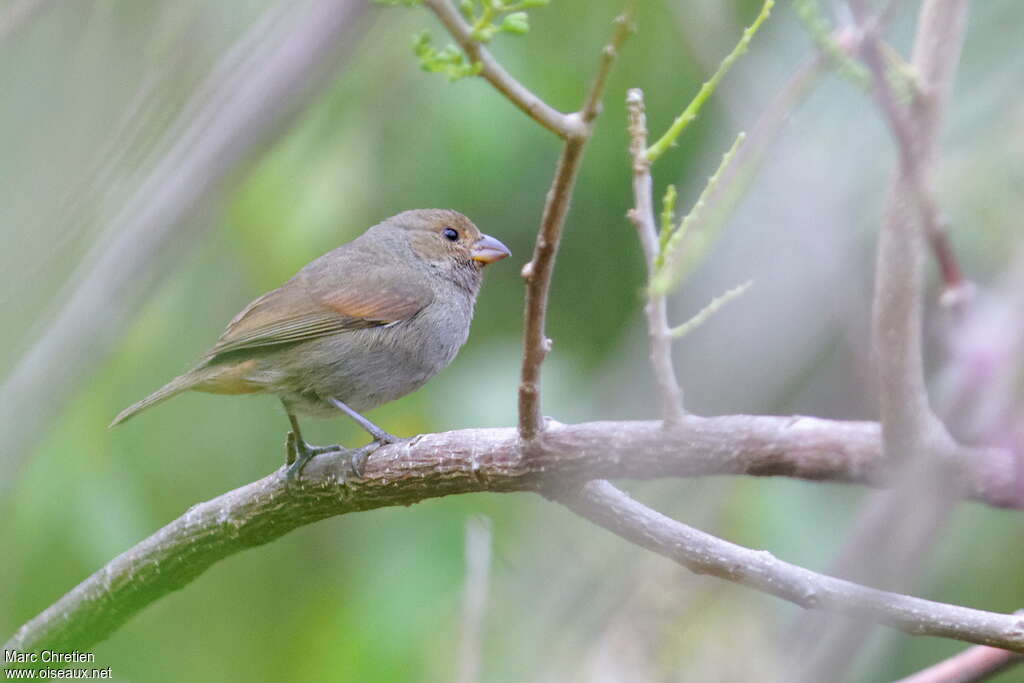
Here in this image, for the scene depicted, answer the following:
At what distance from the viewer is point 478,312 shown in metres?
6.20

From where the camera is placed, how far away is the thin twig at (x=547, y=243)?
1.82 m

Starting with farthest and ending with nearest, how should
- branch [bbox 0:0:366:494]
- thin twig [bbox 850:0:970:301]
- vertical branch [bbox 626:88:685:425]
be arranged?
vertical branch [bbox 626:88:685:425] → branch [bbox 0:0:366:494] → thin twig [bbox 850:0:970:301]

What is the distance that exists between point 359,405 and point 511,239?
1943 mm

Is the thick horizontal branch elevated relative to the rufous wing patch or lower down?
lower down

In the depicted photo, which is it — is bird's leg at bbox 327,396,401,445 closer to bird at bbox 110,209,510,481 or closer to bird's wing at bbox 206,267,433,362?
bird at bbox 110,209,510,481

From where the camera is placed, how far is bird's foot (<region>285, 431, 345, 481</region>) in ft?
11.7

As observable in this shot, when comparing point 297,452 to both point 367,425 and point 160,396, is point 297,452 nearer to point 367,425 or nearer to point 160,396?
point 367,425

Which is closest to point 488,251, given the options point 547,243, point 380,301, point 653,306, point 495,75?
point 380,301

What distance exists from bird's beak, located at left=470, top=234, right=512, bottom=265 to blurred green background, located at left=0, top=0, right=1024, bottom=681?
42 cm

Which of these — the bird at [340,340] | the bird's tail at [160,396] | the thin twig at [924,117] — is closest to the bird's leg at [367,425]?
the bird at [340,340]

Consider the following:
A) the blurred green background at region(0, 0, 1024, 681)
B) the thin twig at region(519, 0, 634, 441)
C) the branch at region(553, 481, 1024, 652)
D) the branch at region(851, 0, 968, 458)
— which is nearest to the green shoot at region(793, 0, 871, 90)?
the branch at region(851, 0, 968, 458)

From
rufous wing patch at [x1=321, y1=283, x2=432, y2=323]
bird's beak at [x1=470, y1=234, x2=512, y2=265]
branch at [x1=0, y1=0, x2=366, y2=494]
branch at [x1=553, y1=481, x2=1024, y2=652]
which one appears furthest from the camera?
bird's beak at [x1=470, y1=234, x2=512, y2=265]

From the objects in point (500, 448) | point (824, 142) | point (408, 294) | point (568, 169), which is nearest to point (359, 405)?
point (408, 294)

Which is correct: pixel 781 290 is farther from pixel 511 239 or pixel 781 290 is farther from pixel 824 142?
pixel 511 239
